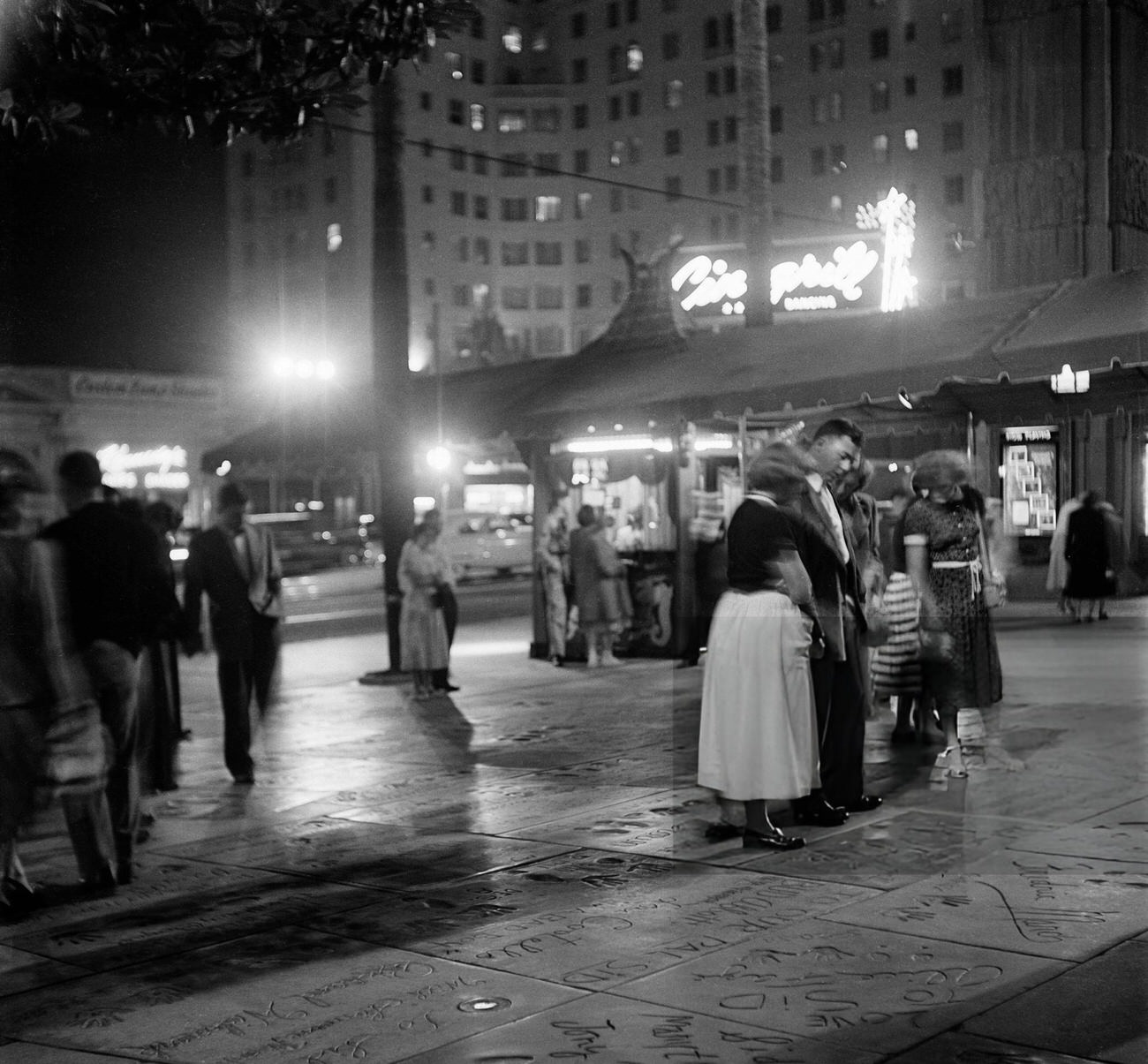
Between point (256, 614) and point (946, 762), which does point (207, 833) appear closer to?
point (256, 614)

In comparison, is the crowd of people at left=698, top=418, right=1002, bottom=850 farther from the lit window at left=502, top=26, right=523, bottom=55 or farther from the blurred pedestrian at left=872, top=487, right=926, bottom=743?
the lit window at left=502, top=26, right=523, bottom=55

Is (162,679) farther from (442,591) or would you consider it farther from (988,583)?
(988,583)

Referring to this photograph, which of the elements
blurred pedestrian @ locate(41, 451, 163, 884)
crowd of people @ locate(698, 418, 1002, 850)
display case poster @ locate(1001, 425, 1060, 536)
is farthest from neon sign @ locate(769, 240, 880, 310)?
blurred pedestrian @ locate(41, 451, 163, 884)

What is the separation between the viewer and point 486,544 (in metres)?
35.2

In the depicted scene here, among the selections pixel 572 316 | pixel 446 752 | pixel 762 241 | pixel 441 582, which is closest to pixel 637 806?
pixel 446 752

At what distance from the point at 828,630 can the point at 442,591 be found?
21.3 feet

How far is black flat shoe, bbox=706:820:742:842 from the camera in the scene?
7.41 meters

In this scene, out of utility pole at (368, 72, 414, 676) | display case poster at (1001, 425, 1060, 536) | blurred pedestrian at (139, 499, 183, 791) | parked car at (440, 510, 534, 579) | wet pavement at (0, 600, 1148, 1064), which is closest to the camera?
wet pavement at (0, 600, 1148, 1064)

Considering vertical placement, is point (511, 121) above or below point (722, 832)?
above

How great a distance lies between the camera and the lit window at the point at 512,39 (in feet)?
183

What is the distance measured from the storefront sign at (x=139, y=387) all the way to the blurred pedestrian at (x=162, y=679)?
165 cm

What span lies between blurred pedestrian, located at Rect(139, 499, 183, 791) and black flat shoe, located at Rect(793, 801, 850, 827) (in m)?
3.23

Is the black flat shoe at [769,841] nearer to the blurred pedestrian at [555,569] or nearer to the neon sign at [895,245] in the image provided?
the blurred pedestrian at [555,569]

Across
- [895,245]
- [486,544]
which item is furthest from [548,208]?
[895,245]
